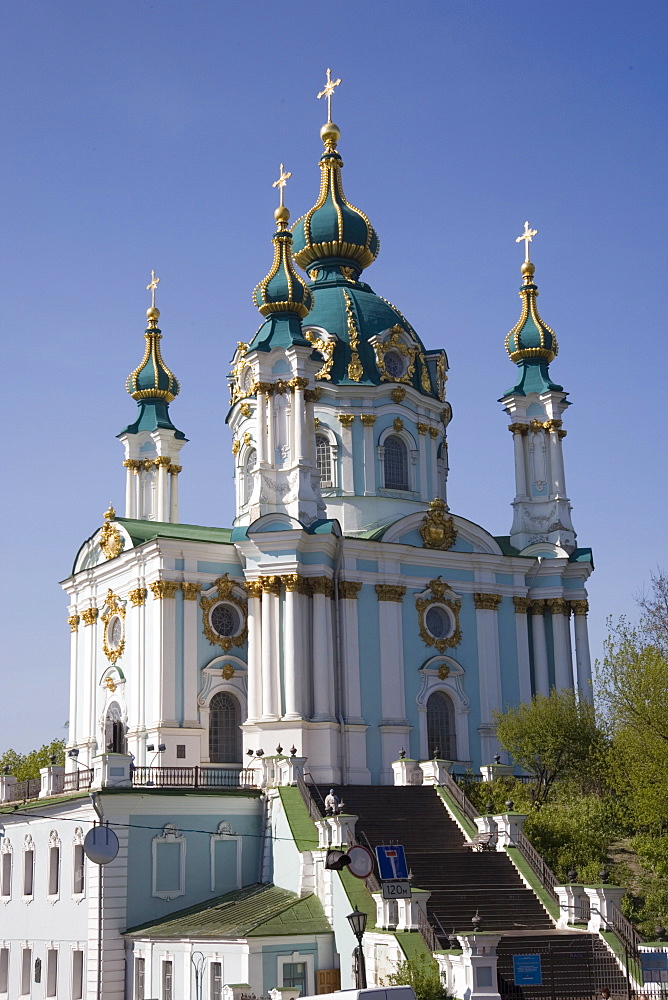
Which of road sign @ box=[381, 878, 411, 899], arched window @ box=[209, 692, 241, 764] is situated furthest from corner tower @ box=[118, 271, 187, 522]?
road sign @ box=[381, 878, 411, 899]

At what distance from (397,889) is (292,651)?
1235 centimetres

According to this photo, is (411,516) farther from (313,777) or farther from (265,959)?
(265,959)

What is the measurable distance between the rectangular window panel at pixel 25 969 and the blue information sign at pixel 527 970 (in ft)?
43.4

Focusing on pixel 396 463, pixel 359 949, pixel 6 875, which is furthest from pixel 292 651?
pixel 359 949

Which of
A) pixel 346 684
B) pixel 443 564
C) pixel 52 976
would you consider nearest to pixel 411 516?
pixel 443 564

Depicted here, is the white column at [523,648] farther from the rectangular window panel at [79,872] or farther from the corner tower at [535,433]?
the rectangular window panel at [79,872]

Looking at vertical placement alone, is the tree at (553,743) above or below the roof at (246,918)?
above

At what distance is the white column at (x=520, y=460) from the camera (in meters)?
44.4

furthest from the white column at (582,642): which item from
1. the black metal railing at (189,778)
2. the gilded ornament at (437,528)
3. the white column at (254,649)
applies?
the black metal railing at (189,778)

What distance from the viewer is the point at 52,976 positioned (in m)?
30.8

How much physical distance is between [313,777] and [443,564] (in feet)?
25.5

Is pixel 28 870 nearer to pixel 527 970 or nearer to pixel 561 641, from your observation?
pixel 527 970

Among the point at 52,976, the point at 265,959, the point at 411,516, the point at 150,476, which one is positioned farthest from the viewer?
the point at 150,476

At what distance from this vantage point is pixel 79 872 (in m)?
30.3
